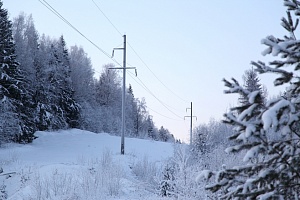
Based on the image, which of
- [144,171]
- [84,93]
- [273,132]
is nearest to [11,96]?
[144,171]

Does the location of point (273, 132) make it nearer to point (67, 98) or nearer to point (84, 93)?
point (67, 98)

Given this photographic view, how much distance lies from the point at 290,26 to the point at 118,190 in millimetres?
8245

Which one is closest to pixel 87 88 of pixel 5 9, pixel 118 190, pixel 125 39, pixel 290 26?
pixel 5 9

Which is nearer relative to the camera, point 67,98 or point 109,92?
point 67,98

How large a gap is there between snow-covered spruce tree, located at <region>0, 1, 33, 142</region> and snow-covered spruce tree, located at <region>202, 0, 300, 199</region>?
21.5m

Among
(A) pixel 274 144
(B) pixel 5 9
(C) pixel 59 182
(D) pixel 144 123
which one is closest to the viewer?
(A) pixel 274 144

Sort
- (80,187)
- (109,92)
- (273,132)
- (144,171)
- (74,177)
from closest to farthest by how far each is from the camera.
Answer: (273,132)
(80,187)
(74,177)
(144,171)
(109,92)

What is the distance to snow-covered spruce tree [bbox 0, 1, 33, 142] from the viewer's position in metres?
22.3

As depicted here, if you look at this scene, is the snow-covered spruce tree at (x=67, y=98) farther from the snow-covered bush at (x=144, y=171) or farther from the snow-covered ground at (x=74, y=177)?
the snow-covered bush at (x=144, y=171)

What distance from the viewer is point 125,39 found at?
19.5m

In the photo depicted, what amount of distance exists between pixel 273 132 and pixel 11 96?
80.8ft

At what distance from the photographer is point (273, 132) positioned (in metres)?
2.57

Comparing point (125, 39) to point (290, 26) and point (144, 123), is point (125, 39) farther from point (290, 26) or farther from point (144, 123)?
point (144, 123)

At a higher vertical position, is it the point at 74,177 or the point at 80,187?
the point at 74,177
